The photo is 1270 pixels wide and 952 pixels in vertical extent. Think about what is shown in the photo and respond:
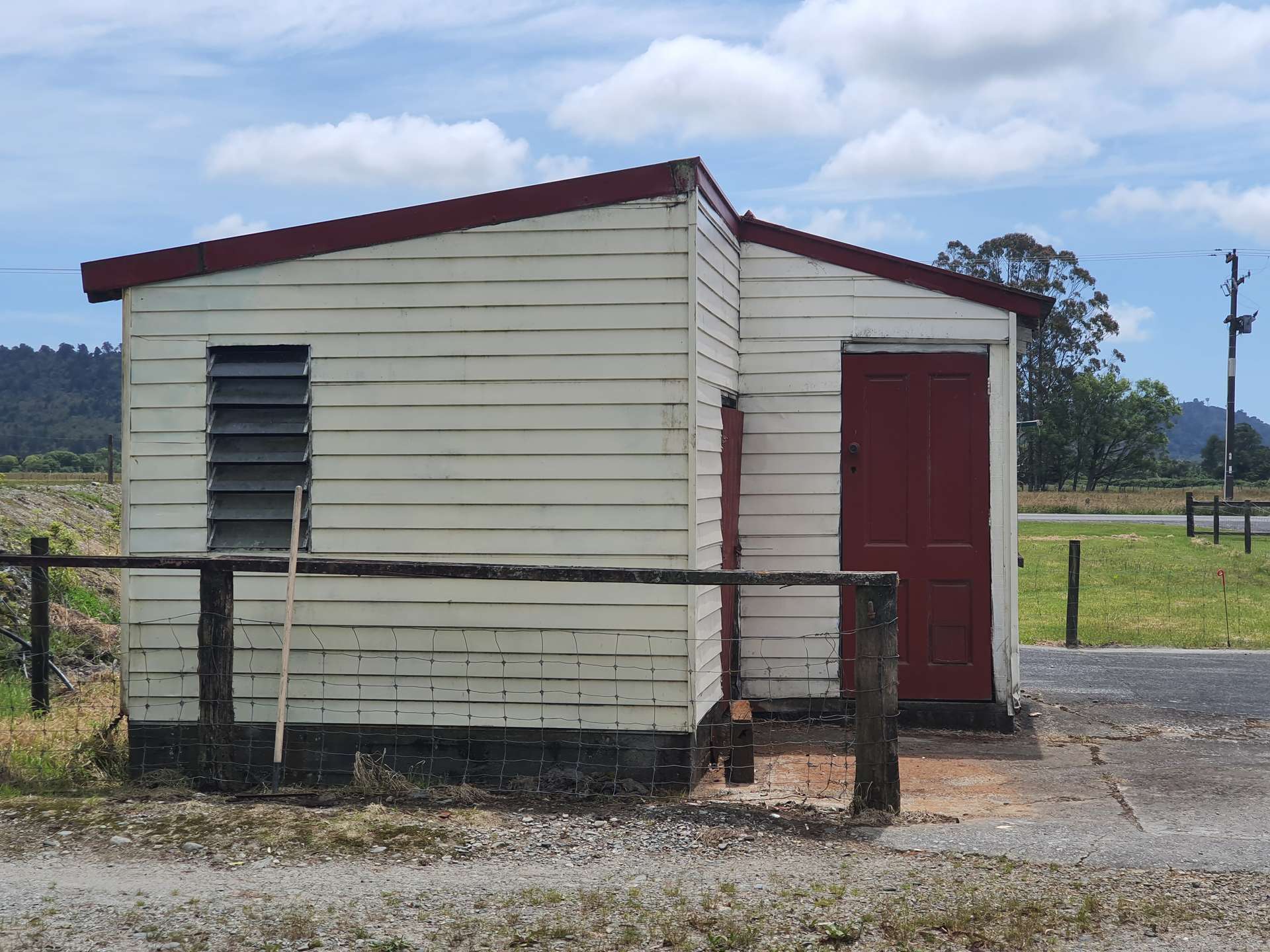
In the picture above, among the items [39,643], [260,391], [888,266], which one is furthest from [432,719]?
[888,266]

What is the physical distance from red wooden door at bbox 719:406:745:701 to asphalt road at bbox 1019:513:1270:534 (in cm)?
2429

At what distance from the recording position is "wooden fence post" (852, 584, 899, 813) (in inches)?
228

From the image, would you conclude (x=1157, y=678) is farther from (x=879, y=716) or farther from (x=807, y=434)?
(x=879, y=716)

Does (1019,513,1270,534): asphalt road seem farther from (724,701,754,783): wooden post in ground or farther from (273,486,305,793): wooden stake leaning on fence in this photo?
(273,486,305,793): wooden stake leaning on fence

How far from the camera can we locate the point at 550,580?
6059 mm

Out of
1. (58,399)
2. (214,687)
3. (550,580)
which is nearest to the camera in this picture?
(550,580)

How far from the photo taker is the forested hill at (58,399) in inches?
3720

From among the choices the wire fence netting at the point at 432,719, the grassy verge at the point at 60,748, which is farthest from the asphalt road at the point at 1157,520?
the grassy verge at the point at 60,748

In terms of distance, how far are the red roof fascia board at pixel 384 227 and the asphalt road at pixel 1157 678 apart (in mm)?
5600

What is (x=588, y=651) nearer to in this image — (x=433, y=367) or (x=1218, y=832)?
(x=433, y=367)

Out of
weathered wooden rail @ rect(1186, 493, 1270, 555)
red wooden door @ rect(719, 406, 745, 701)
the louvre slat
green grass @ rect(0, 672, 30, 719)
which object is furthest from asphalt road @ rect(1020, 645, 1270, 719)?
weathered wooden rail @ rect(1186, 493, 1270, 555)

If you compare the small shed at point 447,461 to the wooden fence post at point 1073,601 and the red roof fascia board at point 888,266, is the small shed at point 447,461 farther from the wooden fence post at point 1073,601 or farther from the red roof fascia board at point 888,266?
the wooden fence post at point 1073,601

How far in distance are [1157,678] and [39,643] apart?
8969 millimetres

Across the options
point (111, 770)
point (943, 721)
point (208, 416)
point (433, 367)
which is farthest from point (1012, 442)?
point (111, 770)
